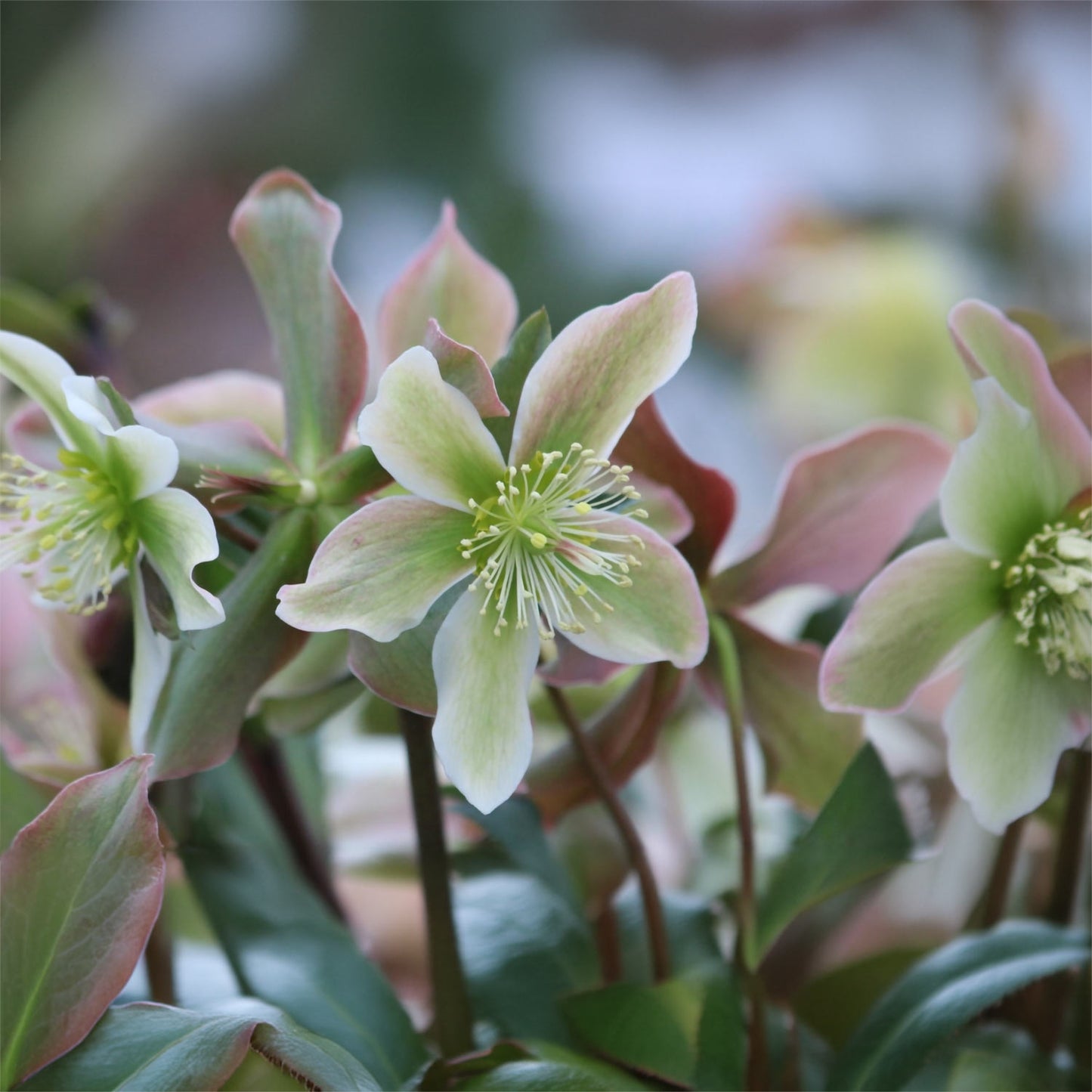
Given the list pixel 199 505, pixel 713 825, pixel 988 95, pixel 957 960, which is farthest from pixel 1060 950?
pixel 988 95

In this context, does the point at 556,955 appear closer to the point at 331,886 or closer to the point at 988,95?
the point at 331,886

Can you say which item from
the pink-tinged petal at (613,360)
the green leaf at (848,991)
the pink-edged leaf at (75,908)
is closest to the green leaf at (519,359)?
the pink-tinged petal at (613,360)

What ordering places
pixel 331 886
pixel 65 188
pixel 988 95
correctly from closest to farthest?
1. pixel 331 886
2. pixel 988 95
3. pixel 65 188

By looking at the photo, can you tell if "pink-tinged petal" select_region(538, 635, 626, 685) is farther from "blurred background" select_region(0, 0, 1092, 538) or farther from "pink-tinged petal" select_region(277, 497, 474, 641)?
"blurred background" select_region(0, 0, 1092, 538)

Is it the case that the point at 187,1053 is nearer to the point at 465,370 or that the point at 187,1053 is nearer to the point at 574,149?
the point at 465,370

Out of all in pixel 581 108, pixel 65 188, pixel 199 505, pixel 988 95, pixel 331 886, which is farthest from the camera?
pixel 581 108
